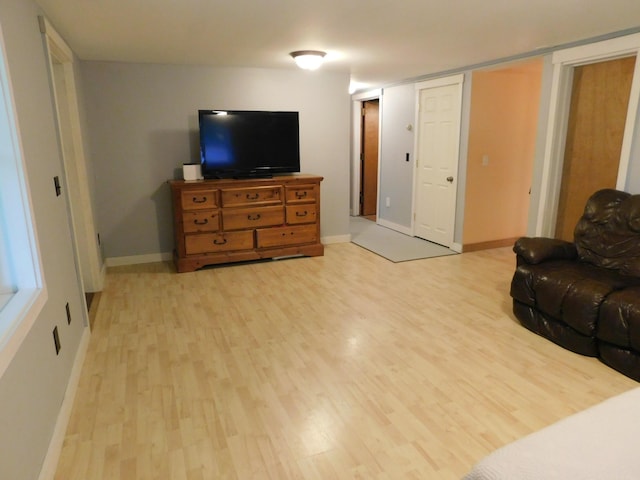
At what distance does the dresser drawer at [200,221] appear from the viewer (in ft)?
14.5

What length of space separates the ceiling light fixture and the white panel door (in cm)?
186

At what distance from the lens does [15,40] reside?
204cm

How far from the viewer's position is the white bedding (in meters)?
1.10

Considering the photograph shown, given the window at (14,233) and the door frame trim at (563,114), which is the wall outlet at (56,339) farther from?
the door frame trim at (563,114)

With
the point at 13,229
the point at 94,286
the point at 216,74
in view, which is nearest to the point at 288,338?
the point at 13,229

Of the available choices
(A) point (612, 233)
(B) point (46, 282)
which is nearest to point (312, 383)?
(B) point (46, 282)

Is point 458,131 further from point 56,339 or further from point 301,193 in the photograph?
point 56,339

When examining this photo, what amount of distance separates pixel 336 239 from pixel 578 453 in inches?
183

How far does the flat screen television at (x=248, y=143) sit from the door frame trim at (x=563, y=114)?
103 inches

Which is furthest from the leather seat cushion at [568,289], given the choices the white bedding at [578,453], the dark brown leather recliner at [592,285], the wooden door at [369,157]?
the wooden door at [369,157]

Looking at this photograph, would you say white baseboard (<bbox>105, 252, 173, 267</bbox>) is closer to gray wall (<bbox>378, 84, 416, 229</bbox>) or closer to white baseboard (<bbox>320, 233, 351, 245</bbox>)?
white baseboard (<bbox>320, 233, 351, 245</bbox>)

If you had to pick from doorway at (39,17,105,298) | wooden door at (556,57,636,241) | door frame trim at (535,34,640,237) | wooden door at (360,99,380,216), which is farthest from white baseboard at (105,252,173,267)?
wooden door at (556,57,636,241)

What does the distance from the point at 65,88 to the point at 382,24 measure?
8.85 feet

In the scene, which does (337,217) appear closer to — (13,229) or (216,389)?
(216,389)
